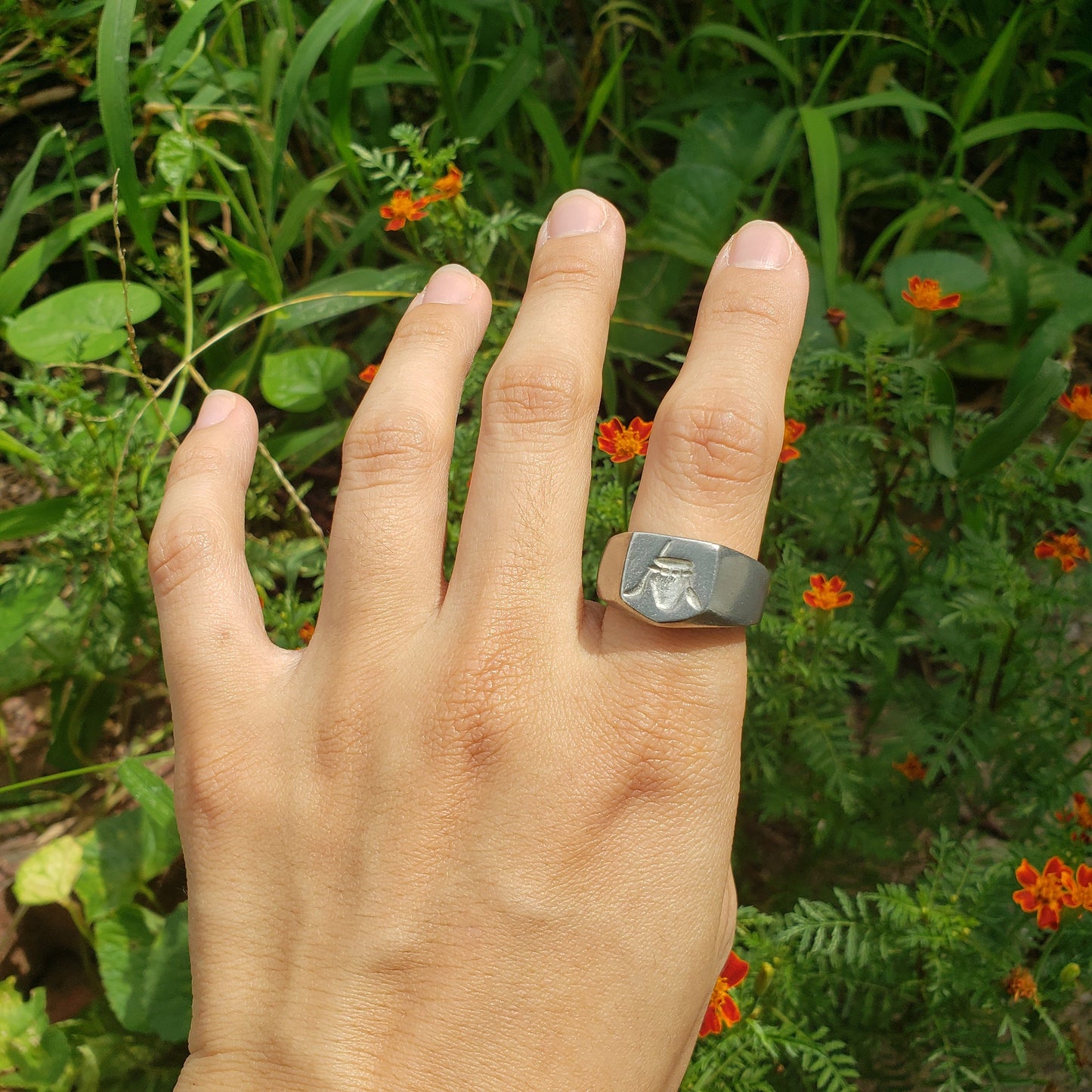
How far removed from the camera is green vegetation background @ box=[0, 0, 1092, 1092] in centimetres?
178

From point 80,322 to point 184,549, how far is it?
1.07m

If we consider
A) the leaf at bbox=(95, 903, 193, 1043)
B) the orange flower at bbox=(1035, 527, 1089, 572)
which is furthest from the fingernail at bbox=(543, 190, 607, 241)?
the leaf at bbox=(95, 903, 193, 1043)

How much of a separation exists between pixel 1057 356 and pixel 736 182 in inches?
37.0

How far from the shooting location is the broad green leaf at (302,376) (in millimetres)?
2322

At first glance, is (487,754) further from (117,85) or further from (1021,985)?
(117,85)

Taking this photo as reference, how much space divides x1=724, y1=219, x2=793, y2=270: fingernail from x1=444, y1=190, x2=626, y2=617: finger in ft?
0.68

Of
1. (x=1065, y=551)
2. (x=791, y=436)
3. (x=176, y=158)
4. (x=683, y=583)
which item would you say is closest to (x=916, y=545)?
(x=1065, y=551)

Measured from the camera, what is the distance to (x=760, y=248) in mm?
1442

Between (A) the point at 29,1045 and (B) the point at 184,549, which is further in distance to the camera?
(A) the point at 29,1045

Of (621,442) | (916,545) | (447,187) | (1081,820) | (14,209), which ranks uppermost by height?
(447,187)

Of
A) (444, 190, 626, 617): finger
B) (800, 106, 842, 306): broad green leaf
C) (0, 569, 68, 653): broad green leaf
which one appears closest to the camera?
(444, 190, 626, 617): finger

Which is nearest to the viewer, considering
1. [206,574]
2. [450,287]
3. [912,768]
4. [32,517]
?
[206,574]

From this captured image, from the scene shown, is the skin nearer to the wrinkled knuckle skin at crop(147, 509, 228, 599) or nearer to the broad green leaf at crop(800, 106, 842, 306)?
the wrinkled knuckle skin at crop(147, 509, 228, 599)

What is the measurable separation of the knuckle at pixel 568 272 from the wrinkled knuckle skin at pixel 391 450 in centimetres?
30
